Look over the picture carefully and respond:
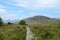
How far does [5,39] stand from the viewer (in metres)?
18.8

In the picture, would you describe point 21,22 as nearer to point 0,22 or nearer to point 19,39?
point 0,22

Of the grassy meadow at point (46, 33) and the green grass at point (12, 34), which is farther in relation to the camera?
the green grass at point (12, 34)

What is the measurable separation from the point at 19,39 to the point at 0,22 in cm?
5323

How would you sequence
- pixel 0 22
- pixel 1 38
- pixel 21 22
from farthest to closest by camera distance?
pixel 21 22
pixel 0 22
pixel 1 38

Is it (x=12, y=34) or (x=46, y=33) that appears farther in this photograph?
(x=46, y=33)

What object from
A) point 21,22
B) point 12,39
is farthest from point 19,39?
point 21,22

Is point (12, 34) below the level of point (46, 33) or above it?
above

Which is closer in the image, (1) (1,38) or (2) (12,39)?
(2) (12,39)

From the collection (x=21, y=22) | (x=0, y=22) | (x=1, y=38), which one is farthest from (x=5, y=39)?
(x=21, y=22)

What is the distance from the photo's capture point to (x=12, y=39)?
18.1m

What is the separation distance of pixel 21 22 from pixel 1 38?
7480 cm

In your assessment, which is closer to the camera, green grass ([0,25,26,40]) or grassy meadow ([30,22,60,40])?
grassy meadow ([30,22,60,40])

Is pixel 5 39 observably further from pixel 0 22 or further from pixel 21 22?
pixel 21 22

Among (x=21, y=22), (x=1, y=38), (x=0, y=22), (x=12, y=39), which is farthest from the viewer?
(x=21, y=22)
